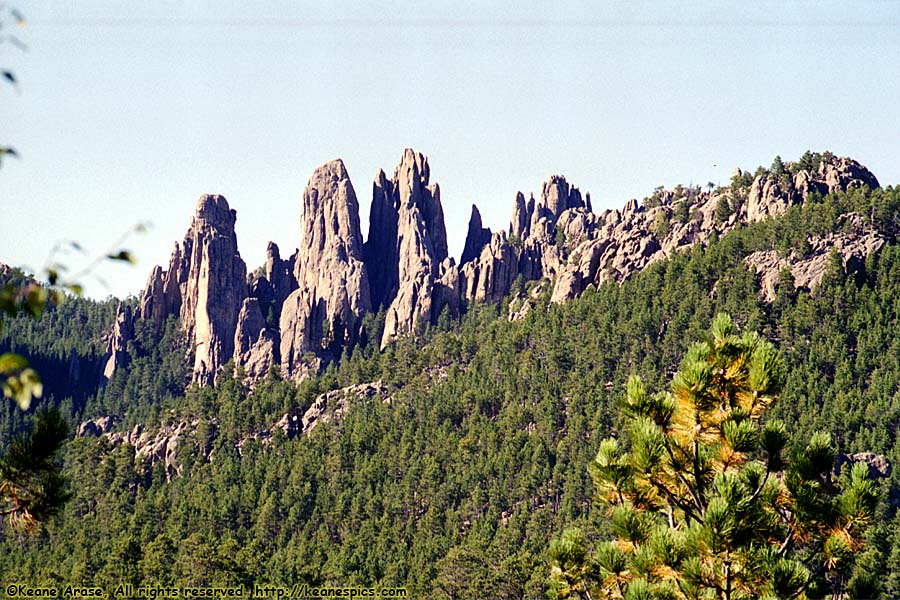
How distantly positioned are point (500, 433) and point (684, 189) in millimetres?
68555

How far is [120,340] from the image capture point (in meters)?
174

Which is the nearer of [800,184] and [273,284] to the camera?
[800,184]

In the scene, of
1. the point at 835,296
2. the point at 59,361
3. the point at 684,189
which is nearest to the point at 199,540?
the point at 835,296

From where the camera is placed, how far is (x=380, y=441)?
10681 centimetres

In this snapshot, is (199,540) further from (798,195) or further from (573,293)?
(798,195)

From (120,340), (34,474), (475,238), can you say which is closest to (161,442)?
(120,340)

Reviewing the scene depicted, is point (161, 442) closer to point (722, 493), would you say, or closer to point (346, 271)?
point (346, 271)

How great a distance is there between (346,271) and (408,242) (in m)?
11.4

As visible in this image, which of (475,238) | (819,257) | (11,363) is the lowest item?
(11,363)

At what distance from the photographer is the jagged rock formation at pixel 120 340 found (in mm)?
172875

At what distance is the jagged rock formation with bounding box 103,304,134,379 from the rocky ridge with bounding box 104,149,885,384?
0.71 ft

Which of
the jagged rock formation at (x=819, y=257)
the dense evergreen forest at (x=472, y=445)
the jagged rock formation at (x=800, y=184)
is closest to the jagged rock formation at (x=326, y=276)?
the dense evergreen forest at (x=472, y=445)

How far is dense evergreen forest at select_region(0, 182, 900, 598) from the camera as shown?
76375 millimetres

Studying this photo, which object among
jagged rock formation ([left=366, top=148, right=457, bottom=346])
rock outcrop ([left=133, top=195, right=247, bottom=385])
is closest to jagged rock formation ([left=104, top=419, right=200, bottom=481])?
rock outcrop ([left=133, top=195, right=247, bottom=385])
